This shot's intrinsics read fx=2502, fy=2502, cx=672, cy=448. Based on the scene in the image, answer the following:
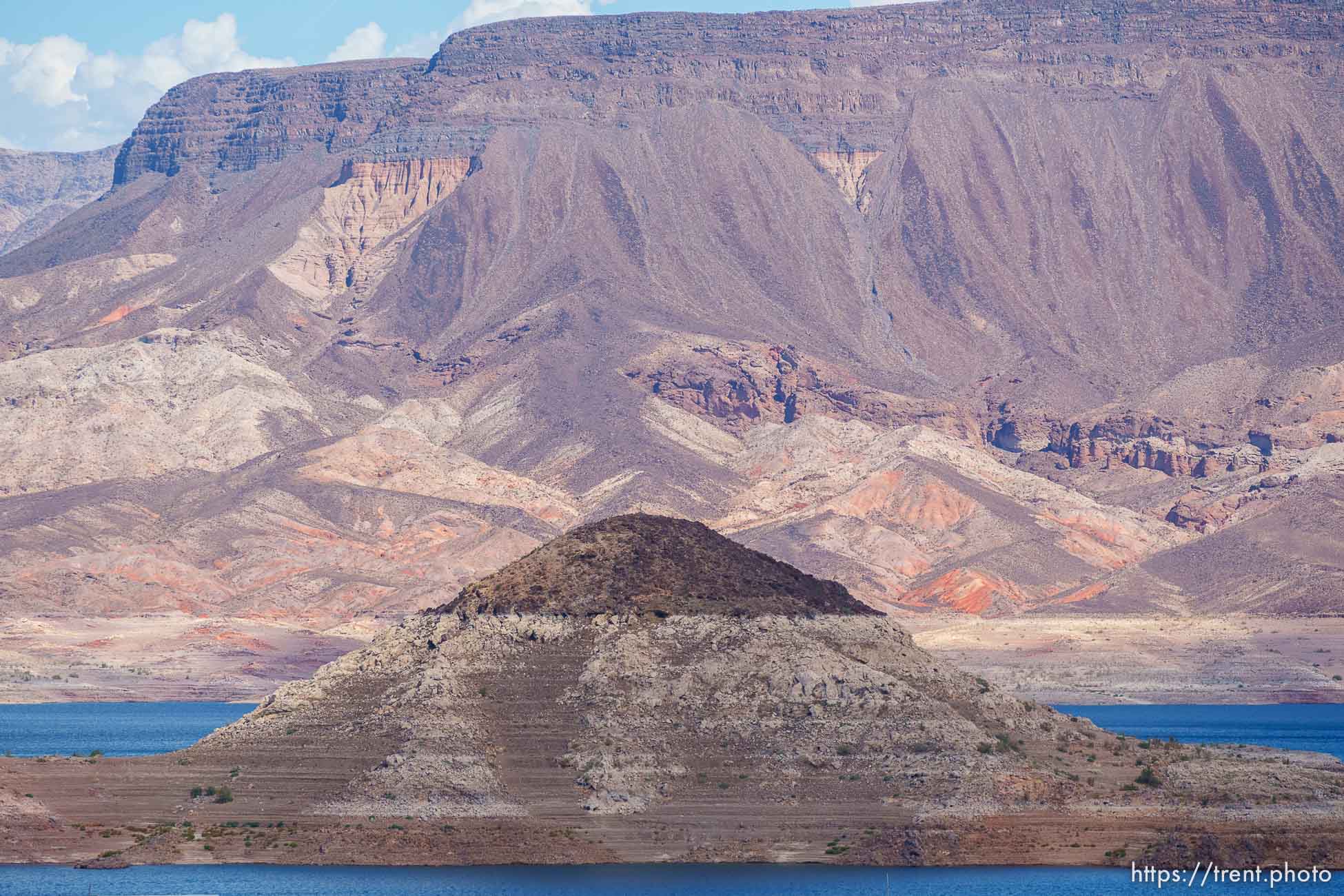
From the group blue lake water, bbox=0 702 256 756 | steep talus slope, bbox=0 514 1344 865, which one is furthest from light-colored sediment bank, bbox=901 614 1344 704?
steep talus slope, bbox=0 514 1344 865

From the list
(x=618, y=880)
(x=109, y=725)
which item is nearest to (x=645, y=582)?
(x=618, y=880)

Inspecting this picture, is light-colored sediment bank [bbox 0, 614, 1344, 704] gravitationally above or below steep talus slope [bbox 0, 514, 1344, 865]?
below

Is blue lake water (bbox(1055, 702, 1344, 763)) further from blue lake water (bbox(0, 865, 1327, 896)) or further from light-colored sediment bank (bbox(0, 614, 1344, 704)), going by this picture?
blue lake water (bbox(0, 865, 1327, 896))

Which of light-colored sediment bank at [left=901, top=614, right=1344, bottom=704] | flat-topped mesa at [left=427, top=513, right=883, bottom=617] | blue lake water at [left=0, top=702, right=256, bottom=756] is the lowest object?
light-colored sediment bank at [left=901, top=614, right=1344, bottom=704]

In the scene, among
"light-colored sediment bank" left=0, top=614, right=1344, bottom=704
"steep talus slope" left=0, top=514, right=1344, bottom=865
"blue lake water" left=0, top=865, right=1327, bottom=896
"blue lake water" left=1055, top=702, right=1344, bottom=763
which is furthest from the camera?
"light-colored sediment bank" left=0, top=614, right=1344, bottom=704

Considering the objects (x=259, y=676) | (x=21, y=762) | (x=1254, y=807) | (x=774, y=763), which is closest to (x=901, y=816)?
(x=774, y=763)

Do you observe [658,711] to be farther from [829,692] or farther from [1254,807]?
[1254,807]

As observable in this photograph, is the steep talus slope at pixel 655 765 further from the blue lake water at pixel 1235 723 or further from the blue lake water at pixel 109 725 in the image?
the blue lake water at pixel 1235 723
